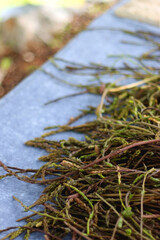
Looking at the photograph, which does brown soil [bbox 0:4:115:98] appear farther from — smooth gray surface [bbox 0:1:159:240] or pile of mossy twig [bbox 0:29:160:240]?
pile of mossy twig [bbox 0:29:160:240]

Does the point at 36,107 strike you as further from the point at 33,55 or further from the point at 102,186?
the point at 33,55

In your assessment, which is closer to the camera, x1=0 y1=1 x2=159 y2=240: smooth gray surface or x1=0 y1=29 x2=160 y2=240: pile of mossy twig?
x1=0 y1=29 x2=160 y2=240: pile of mossy twig

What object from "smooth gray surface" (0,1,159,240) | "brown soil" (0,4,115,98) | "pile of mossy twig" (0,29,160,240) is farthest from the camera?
"brown soil" (0,4,115,98)

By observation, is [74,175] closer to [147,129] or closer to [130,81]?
[147,129]

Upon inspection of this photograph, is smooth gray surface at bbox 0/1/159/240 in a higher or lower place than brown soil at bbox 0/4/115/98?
higher

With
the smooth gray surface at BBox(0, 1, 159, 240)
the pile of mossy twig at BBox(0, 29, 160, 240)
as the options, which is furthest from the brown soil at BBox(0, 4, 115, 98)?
the pile of mossy twig at BBox(0, 29, 160, 240)

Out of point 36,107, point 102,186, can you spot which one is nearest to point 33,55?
point 36,107

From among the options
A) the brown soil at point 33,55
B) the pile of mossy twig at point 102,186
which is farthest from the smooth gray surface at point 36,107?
the brown soil at point 33,55
